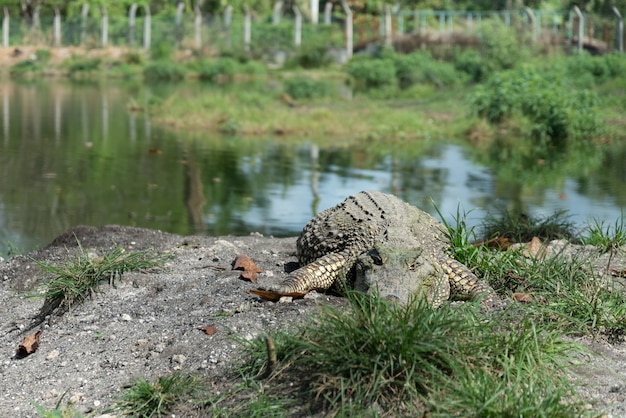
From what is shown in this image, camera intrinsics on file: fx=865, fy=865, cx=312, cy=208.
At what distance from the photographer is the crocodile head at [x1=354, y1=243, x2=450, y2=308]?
468 centimetres

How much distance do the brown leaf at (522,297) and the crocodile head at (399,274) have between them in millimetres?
447

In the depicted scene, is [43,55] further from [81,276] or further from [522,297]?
[522,297]

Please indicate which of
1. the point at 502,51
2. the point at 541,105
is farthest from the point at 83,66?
the point at 541,105

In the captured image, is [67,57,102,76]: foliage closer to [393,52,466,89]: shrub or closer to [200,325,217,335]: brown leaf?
[393,52,466,89]: shrub

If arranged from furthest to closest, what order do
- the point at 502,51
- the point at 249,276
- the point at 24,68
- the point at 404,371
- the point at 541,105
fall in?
the point at 24,68 < the point at 502,51 < the point at 541,105 < the point at 249,276 < the point at 404,371

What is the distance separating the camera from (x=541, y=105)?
1731 cm

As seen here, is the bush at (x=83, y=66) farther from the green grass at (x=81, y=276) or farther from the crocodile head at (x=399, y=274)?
the crocodile head at (x=399, y=274)

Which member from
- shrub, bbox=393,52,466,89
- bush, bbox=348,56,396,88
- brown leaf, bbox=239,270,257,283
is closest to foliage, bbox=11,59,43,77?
bush, bbox=348,56,396,88

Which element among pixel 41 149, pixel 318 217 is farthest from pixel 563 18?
pixel 318 217

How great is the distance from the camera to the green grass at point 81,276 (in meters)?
5.50

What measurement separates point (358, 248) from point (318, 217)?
80cm

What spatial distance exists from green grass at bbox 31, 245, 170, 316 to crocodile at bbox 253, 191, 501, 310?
1.22 m

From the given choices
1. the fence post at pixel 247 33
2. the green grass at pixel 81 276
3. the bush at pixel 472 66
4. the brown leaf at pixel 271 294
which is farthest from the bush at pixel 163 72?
the brown leaf at pixel 271 294

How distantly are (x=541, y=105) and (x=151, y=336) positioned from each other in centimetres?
1388
